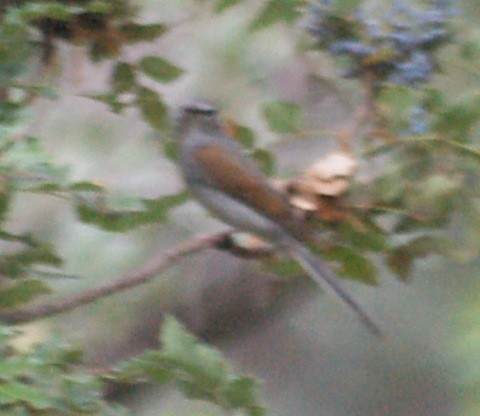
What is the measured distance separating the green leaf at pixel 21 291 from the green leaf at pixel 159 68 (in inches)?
10.9

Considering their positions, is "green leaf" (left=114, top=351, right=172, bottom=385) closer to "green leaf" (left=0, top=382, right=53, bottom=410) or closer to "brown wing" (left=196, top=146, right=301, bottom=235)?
"green leaf" (left=0, top=382, right=53, bottom=410)

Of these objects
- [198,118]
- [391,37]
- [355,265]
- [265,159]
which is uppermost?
[198,118]

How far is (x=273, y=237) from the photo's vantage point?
3.83 ft

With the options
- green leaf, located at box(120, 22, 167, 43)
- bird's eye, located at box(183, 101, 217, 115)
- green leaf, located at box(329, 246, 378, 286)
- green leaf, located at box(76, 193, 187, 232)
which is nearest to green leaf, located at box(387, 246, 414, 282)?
green leaf, located at box(329, 246, 378, 286)

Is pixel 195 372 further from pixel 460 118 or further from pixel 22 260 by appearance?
pixel 460 118

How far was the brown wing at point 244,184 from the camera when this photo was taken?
3.55 ft

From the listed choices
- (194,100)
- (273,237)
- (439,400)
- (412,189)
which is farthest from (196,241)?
(439,400)

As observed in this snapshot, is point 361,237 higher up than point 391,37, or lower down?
lower down

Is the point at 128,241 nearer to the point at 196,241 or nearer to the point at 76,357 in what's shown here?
the point at 196,241

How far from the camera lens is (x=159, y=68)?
3.39ft

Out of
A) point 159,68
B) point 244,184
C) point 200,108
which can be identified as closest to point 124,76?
point 159,68

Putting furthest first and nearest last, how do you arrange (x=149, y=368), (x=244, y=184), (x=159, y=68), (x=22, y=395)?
(x=244, y=184) < (x=159, y=68) < (x=149, y=368) < (x=22, y=395)

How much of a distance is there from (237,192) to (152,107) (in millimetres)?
269

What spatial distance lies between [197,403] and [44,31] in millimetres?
518
